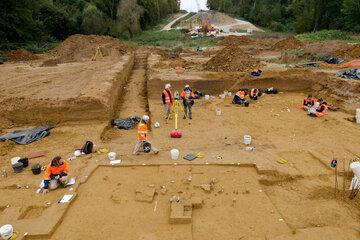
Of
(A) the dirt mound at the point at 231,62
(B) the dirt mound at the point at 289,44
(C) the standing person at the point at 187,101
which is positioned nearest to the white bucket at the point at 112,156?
(C) the standing person at the point at 187,101

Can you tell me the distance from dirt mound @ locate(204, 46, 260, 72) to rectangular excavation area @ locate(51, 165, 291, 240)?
36.4 ft

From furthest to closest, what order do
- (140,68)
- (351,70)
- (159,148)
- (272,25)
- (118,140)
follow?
1. (272,25)
2. (140,68)
3. (351,70)
4. (118,140)
5. (159,148)

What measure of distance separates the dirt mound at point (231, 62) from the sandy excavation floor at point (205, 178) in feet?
15.0

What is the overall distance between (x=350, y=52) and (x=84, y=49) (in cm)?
1988

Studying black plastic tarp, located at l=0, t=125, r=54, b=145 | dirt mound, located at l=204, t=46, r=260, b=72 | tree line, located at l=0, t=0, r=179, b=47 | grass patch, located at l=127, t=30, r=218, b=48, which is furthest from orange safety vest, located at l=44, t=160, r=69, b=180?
grass patch, located at l=127, t=30, r=218, b=48

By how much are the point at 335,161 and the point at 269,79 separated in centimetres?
940

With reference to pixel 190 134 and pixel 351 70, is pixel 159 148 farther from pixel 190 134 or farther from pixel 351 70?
pixel 351 70

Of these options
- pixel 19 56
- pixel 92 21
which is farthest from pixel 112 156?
pixel 92 21

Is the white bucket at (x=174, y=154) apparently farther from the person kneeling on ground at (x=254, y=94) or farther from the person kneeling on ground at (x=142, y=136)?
the person kneeling on ground at (x=254, y=94)

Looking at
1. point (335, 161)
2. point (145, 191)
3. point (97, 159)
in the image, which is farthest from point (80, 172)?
point (335, 161)

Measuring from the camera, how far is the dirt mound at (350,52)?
828 inches

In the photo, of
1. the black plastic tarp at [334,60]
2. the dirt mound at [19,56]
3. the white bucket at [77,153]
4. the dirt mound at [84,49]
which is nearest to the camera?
the white bucket at [77,153]

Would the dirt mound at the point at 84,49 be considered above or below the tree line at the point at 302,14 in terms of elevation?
below

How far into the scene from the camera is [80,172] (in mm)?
9109
